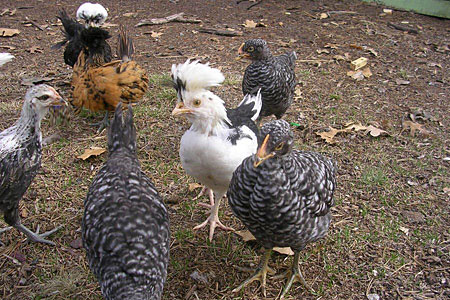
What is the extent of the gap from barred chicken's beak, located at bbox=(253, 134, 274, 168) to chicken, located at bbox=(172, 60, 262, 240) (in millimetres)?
660

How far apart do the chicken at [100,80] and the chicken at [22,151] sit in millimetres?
1415

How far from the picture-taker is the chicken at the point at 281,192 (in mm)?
2395

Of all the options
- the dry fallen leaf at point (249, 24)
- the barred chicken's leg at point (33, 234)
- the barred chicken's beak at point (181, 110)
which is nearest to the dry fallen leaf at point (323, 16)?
the dry fallen leaf at point (249, 24)

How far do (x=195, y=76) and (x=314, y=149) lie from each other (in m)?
2.17

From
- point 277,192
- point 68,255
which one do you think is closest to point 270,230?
point 277,192

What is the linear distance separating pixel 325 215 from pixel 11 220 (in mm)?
2559

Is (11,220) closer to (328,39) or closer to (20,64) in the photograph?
(20,64)

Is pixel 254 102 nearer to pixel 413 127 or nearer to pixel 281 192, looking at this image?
pixel 281 192

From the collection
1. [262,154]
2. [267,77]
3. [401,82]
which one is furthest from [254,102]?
[401,82]

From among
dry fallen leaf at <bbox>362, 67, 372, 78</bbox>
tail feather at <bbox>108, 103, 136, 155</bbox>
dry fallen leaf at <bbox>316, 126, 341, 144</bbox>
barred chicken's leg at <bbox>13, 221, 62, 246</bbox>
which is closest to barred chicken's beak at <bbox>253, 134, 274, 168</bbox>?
tail feather at <bbox>108, 103, 136, 155</bbox>

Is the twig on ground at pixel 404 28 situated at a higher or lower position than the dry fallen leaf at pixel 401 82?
higher

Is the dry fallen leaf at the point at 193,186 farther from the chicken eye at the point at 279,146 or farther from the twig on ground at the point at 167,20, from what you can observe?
the twig on ground at the point at 167,20

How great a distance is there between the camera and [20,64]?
619 cm

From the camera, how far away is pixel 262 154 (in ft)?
7.59
